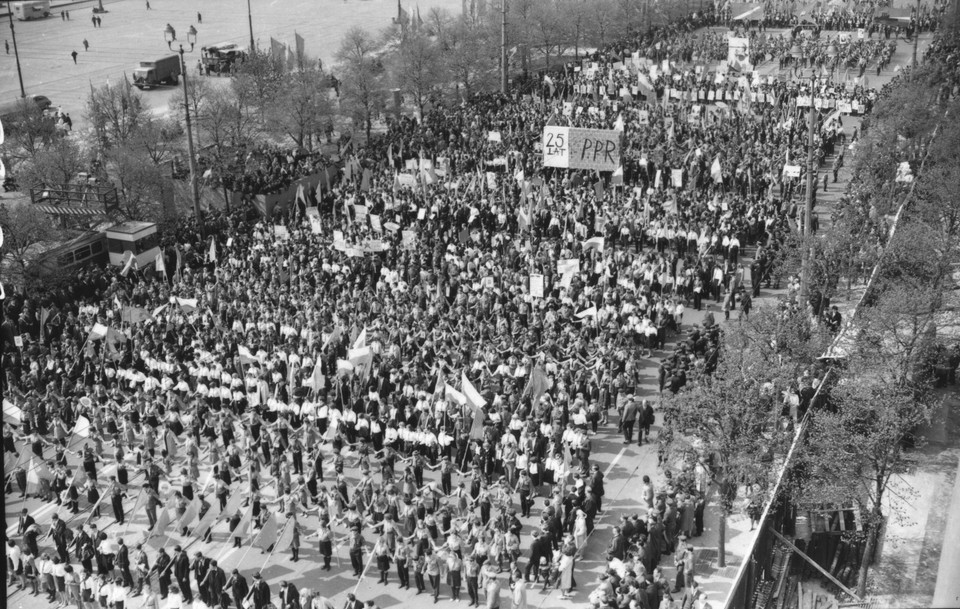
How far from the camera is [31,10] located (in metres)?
94.0

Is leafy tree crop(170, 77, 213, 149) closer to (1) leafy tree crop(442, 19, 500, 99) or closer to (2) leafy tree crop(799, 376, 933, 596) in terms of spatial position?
(1) leafy tree crop(442, 19, 500, 99)

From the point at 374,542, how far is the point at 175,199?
26.4 meters

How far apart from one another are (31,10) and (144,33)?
1166 cm

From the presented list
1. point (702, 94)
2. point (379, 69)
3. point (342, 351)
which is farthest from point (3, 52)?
point (342, 351)

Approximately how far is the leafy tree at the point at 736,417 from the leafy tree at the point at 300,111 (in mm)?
33260

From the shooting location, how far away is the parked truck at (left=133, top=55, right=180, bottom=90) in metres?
69.8

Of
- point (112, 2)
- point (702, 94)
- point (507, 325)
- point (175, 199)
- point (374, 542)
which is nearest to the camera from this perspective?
point (374, 542)

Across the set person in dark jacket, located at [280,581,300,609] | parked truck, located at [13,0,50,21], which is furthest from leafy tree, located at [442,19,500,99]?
parked truck, located at [13,0,50,21]

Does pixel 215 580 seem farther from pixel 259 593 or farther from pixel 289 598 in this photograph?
pixel 289 598

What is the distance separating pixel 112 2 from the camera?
354 ft

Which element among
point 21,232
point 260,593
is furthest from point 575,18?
point 260,593

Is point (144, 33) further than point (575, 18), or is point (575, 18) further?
point (144, 33)

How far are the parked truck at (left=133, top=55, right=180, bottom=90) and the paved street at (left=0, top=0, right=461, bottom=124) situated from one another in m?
1.19

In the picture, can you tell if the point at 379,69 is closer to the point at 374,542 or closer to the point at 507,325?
the point at 507,325
